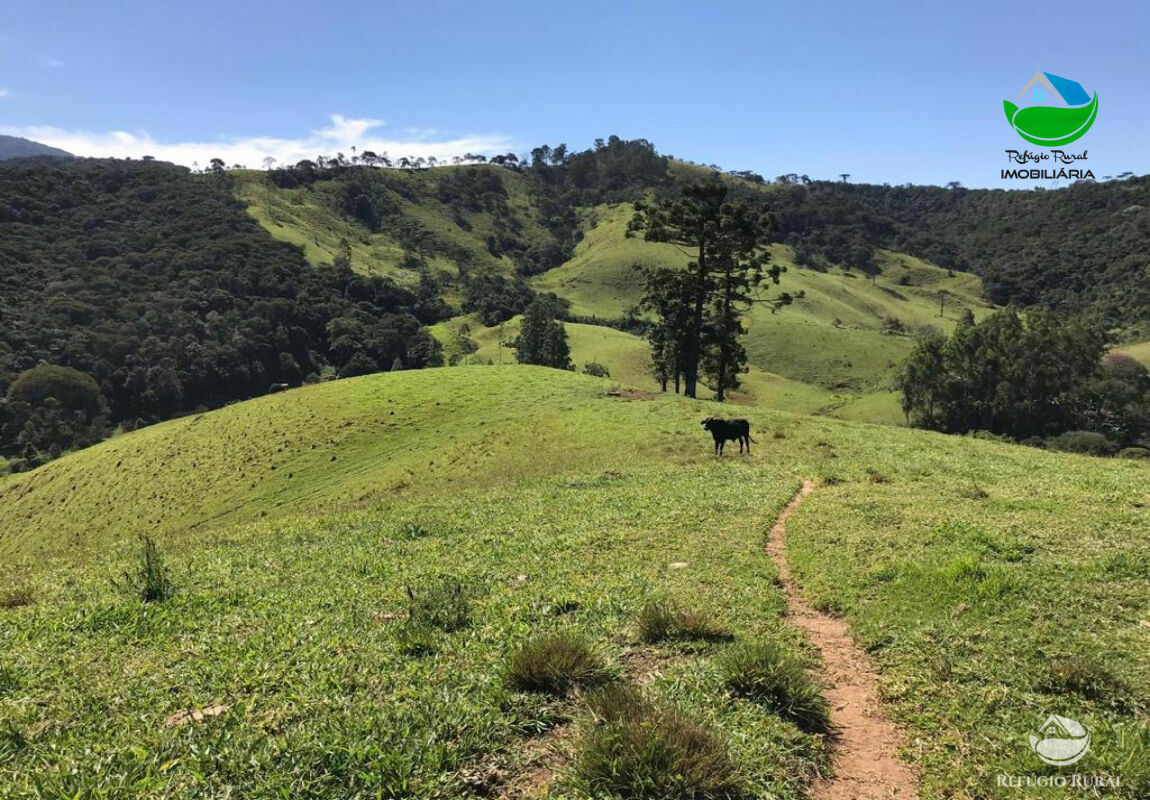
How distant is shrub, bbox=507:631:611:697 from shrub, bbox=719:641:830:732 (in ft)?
4.58

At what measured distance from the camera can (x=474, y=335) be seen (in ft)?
541

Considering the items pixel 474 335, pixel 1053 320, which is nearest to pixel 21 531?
pixel 1053 320

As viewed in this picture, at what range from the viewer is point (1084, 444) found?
6569 centimetres

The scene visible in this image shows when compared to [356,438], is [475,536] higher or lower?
higher

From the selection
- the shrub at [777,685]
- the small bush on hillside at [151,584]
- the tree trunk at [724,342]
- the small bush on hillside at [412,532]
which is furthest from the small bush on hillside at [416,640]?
the tree trunk at [724,342]

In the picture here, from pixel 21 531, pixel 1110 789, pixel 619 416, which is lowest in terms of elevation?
pixel 21 531

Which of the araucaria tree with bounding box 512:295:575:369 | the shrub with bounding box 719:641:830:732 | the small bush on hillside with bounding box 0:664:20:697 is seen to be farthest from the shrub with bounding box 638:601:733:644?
the araucaria tree with bounding box 512:295:575:369

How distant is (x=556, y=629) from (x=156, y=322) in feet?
541

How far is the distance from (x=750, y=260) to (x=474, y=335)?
123 meters

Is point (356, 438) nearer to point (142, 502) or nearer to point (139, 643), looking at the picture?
point (142, 502)

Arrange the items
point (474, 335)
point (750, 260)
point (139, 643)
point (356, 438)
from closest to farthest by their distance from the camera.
Answer: point (139, 643)
point (356, 438)
point (750, 260)
point (474, 335)

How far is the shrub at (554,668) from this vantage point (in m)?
6.63

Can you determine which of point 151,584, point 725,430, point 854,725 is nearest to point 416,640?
point 854,725

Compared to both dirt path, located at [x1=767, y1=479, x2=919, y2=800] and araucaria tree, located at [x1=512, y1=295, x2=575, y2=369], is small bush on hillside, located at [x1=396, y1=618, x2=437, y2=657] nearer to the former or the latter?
dirt path, located at [x1=767, y1=479, x2=919, y2=800]
